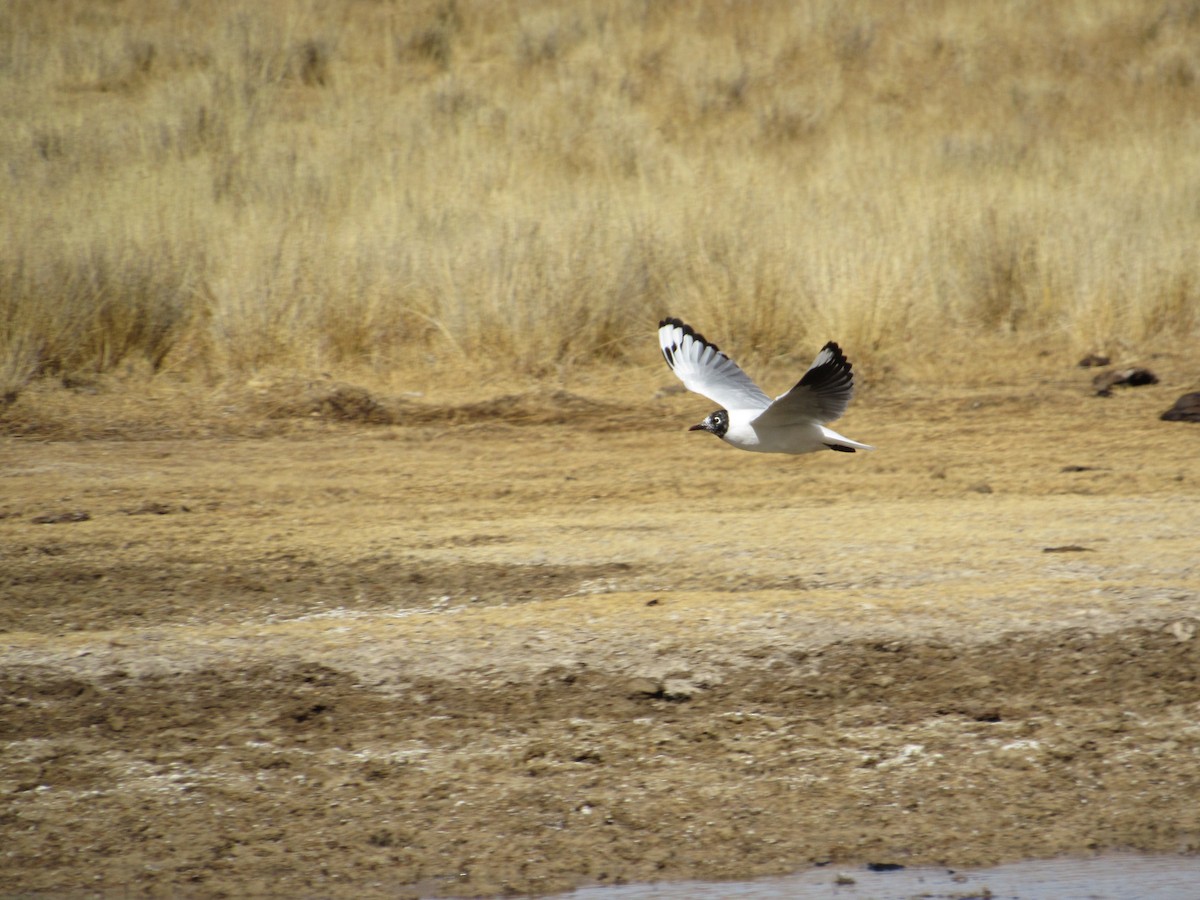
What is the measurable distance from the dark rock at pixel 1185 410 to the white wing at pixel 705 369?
296 cm

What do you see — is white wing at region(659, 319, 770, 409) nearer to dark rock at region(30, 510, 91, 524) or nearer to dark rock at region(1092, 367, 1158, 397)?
dark rock at region(30, 510, 91, 524)

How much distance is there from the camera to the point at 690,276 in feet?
37.9

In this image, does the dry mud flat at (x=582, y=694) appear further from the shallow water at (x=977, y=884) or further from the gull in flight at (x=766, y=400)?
the gull in flight at (x=766, y=400)

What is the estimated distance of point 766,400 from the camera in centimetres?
764

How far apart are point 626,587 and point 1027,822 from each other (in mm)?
1932

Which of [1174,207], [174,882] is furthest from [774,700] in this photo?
[1174,207]

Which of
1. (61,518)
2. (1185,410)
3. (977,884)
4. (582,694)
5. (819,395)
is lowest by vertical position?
(977,884)

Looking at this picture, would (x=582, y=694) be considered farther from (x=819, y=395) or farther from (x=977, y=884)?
(x=819, y=395)

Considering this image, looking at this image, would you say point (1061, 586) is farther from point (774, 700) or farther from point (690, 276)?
point (690, 276)

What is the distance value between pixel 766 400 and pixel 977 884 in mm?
3860

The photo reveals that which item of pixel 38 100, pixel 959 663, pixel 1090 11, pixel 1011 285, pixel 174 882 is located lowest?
pixel 174 882

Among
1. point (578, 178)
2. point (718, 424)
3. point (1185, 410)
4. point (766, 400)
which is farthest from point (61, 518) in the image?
point (578, 178)

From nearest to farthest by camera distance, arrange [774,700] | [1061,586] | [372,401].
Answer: [774,700], [1061,586], [372,401]

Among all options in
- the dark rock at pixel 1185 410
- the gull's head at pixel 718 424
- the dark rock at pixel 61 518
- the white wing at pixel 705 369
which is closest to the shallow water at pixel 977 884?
the gull's head at pixel 718 424
